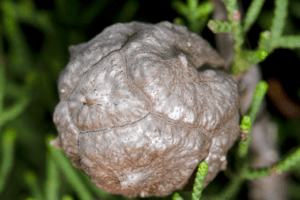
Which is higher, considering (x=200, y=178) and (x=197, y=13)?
(x=197, y=13)

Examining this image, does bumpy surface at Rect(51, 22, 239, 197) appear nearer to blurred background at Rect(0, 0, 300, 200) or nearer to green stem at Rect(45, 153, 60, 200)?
green stem at Rect(45, 153, 60, 200)

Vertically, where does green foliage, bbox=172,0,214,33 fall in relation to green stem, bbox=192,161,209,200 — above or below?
above

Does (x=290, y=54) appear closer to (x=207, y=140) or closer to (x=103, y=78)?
(x=207, y=140)

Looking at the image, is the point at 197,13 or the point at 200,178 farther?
the point at 197,13

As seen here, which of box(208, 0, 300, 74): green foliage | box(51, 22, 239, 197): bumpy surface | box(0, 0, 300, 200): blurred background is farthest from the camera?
box(0, 0, 300, 200): blurred background

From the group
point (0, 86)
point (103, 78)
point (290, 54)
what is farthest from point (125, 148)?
point (290, 54)

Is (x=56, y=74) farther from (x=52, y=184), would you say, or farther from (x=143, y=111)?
(x=143, y=111)

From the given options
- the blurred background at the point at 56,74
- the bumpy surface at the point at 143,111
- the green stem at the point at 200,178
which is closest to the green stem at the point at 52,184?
the bumpy surface at the point at 143,111

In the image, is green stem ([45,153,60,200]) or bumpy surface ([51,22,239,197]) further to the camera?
green stem ([45,153,60,200])

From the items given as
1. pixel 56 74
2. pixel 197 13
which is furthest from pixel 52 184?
pixel 197 13

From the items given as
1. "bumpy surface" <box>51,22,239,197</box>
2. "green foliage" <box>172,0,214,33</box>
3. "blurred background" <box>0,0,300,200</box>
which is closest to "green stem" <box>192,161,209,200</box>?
"bumpy surface" <box>51,22,239,197</box>
